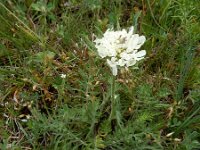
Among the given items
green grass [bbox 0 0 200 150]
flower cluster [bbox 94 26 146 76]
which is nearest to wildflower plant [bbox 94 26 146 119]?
flower cluster [bbox 94 26 146 76]

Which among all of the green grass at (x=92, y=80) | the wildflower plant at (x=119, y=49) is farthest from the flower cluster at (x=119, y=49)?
the green grass at (x=92, y=80)

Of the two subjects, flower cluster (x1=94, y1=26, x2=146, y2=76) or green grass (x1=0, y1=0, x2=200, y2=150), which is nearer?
flower cluster (x1=94, y1=26, x2=146, y2=76)

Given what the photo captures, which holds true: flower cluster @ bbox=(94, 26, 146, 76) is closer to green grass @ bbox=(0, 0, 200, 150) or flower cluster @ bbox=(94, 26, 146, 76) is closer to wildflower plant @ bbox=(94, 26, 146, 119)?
wildflower plant @ bbox=(94, 26, 146, 119)

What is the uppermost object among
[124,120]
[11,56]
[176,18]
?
[176,18]

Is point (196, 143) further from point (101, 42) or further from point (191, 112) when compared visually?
point (101, 42)

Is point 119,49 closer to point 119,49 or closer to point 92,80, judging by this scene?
point 119,49

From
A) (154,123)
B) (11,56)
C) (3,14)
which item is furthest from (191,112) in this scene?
(3,14)
